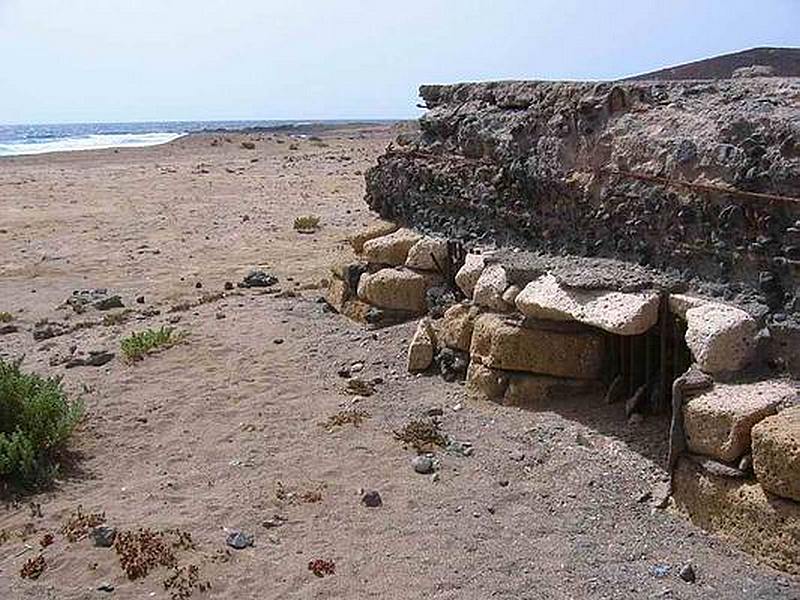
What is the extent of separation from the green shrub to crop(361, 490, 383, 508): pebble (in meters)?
2.10

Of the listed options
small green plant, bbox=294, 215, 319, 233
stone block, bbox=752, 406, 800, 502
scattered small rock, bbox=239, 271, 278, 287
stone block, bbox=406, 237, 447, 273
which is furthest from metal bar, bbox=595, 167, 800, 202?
small green plant, bbox=294, 215, 319, 233

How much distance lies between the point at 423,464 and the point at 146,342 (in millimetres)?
3567

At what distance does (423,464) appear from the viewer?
6000 millimetres

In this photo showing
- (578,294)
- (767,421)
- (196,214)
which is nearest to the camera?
(767,421)

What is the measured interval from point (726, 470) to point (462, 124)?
13.7 feet

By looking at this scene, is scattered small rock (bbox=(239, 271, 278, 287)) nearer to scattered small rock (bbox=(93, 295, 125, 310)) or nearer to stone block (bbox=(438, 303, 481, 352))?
scattered small rock (bbox=(93, 295, 125, 310))

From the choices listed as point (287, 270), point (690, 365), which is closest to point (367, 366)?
point (690, 365)

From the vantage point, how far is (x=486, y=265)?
7.20 metres

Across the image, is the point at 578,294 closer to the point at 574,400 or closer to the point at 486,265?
the point at 574,400

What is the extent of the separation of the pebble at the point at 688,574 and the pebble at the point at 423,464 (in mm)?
1783

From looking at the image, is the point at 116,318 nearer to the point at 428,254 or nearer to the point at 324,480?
the point at 428,254

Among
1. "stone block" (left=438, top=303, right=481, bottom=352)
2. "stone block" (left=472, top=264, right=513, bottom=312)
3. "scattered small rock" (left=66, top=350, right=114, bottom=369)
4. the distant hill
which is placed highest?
the distant hill

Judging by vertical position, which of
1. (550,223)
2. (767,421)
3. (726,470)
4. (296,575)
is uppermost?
(550,223)

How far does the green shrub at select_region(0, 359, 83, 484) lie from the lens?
6.02 metres
